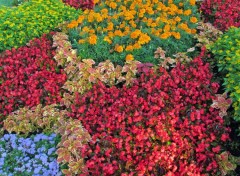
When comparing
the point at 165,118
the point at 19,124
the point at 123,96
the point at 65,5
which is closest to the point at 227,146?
the point at 165,118

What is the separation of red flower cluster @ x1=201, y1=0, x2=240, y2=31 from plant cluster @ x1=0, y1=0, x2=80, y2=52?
7.08 feet

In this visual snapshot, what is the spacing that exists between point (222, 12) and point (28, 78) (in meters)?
3.23

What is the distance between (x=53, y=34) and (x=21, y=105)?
4.34 ft

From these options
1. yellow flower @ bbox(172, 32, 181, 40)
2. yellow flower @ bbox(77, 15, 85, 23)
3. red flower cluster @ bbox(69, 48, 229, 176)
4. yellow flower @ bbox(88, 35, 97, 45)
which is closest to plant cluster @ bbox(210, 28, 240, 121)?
red flower cluster @ bbox(69, 48, 229, 176)

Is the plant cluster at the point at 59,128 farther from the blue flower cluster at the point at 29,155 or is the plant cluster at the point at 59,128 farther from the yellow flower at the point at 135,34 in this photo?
the yellow flower at the point at 135,34

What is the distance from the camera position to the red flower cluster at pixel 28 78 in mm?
4762

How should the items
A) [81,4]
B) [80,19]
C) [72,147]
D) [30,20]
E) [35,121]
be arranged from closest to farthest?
[72,147]
[35,121]
[80,19]
[30,20]
[81,4]

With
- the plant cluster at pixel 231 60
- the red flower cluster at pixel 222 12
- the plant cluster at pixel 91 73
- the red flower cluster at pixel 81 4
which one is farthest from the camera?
the red flower cluster at pixel 81 4

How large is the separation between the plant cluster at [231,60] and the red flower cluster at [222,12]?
2.67 ft

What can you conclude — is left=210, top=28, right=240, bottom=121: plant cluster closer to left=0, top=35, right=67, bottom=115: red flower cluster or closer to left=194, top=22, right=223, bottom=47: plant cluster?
left=194, top=22, right=223, bottom=47: plant cluster

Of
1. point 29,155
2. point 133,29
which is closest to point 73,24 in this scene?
point 133,29

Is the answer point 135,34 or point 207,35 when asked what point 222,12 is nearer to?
point 207,35

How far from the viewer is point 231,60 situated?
4504 mm

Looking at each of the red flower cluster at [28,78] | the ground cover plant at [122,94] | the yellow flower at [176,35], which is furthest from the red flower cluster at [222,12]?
the red flower cluster at [28,78]
